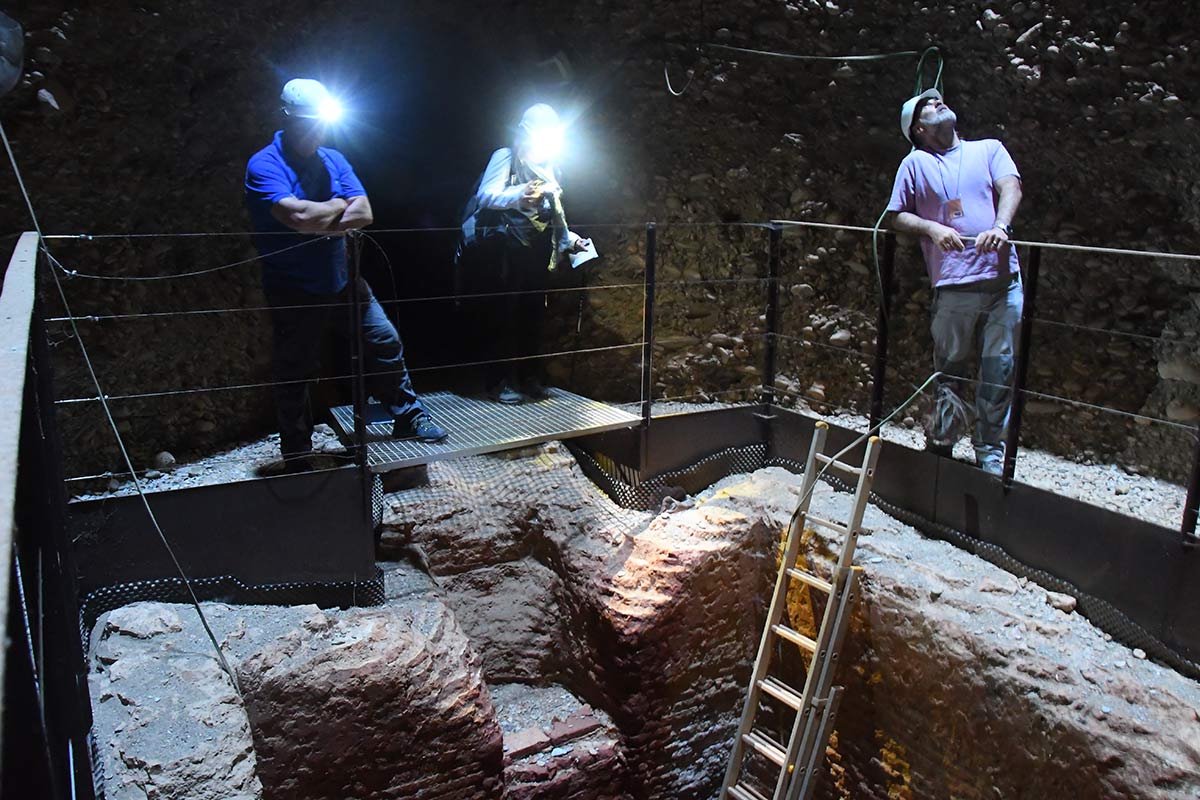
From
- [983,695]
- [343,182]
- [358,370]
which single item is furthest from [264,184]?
[983,695]

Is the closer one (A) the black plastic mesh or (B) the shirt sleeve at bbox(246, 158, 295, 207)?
(A) the black plastic mesh

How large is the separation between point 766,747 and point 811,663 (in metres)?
0.38

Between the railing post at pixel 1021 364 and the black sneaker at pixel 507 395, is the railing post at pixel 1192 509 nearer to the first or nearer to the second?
the railing post at pixel 1021 364

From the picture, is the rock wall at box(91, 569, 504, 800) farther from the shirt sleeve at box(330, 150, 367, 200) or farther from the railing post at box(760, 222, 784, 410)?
the railing post at box(760, 222, 784, 410)

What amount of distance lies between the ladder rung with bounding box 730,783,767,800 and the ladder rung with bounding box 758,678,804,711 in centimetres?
40

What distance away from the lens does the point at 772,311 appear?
4492mm

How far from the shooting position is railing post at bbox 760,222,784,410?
4410 millimetres

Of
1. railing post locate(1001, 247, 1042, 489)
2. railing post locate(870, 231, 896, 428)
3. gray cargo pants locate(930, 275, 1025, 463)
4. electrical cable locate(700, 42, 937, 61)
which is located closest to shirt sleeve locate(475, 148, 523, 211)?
electrical cable locate(700, 42, 937, 61)

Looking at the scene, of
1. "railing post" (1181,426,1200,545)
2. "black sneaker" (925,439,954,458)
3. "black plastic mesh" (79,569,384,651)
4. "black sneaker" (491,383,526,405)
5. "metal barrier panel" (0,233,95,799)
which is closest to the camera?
"metal barrier panel" (0,233,95,799)

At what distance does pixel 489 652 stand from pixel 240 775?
5.29 ft

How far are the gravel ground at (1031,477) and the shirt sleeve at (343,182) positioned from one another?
977 millimetres

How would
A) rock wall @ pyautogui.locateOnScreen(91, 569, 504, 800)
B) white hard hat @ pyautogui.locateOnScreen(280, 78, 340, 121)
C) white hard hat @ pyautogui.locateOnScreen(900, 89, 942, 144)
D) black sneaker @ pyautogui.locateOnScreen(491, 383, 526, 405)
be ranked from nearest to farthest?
rock wall @ pyautogui.locateOnScreen(91, 569, 504, 800) < white hard hat @ pyautogui.locateOnScreen(280, 78, 340, 121) < white hard hat @ pyautogui.locateOnScreen(900, 89, 942, 144) < black sneaker @ pyautogui.locateOnScreen(491, 383, 526, 405)

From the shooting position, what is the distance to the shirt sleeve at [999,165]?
337 cm

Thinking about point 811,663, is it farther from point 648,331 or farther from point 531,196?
point 531,196
